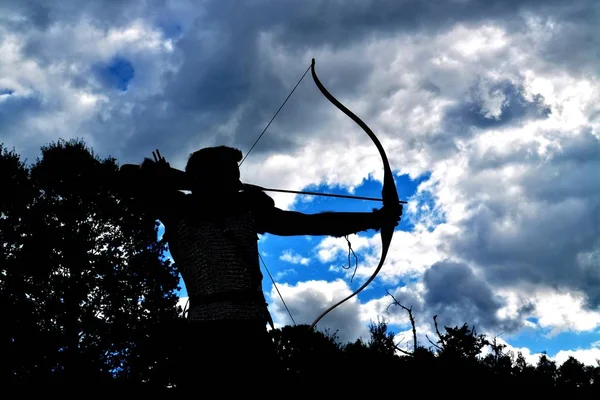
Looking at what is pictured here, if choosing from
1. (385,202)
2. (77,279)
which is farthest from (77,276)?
(385,202)

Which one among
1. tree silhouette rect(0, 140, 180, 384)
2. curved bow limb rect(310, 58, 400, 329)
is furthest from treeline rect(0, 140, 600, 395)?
curved bow limb rect(310, 58, 400, 329)

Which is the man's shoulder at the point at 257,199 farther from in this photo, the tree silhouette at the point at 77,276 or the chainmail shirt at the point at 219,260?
the tree silhouette at the point at 77,276

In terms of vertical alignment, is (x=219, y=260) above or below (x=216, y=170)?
below

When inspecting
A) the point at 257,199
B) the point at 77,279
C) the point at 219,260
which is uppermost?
the point at 77,279

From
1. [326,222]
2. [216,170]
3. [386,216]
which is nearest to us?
[216,170]

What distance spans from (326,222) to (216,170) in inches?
36.4

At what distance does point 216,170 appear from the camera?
297cm

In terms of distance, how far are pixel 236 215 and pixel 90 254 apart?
13240 mm

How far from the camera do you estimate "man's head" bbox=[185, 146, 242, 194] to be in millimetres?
2918

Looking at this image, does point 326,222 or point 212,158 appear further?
point 326,222

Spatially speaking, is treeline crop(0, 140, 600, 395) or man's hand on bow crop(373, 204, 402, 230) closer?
man's hand on bow crop(373, 204, 402, 230)

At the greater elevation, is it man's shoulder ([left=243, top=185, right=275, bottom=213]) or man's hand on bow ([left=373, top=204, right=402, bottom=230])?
man's hand on bow ([left=373, top=204, right=402, bottom=230])

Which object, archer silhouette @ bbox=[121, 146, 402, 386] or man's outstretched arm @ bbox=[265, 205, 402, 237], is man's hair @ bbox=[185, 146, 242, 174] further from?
man's outstretched arm @ bbox=[265, 205, 402, 237]

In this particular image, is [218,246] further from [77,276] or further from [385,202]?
[77,276]
